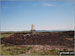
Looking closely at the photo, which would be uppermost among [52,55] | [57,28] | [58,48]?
[57,28]

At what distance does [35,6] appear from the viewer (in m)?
1.70

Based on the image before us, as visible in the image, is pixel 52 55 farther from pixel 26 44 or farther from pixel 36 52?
pixel 26 44

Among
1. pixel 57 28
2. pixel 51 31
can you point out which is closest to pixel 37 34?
pixel 51 31

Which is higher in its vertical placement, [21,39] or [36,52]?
[21,39]

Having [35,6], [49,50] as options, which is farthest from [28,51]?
[35,6]

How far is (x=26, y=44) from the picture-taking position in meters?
1.78

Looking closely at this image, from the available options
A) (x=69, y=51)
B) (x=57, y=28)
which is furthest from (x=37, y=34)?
(x=69, y=51)

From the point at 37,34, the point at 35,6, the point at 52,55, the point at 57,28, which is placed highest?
the point at 35,6

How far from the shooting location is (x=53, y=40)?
5.86 ft

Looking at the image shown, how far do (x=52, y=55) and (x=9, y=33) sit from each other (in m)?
0.89

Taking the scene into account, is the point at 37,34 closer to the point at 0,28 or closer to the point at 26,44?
the point at 26,44

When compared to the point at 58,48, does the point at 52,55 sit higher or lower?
lower

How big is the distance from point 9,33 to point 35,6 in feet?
2.26

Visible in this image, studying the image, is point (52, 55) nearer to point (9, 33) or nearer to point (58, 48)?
point (58, 48)
